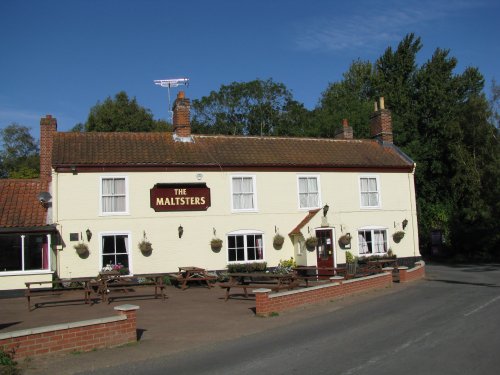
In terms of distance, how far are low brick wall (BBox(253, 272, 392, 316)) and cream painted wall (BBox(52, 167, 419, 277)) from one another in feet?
15.8

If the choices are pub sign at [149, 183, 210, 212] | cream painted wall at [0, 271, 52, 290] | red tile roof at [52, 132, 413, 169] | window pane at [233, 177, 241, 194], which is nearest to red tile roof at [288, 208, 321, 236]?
red tile roof at [52, 132, 413, 169]

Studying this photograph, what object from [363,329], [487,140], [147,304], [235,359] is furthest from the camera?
[487,140]

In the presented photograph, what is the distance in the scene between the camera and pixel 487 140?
3550cm

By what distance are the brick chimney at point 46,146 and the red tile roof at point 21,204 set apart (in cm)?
47

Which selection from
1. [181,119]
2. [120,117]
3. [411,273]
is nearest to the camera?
[411,273]

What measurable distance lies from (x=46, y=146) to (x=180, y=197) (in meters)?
6.40

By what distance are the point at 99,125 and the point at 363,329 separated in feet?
126

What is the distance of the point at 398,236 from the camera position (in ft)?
83.4

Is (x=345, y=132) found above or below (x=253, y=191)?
above

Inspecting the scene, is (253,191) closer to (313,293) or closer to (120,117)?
(313,293)

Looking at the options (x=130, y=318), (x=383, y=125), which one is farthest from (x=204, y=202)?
(x=130, y=318)

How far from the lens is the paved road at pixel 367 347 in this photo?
7777 millimetres

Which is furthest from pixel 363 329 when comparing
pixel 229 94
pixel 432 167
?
pixel 229 94

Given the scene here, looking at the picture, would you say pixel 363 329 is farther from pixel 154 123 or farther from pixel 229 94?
pixel 229 94
